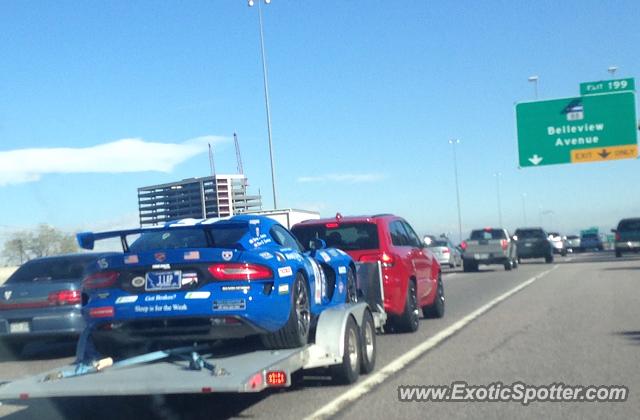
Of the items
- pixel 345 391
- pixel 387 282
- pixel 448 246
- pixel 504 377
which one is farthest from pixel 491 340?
pixel 448 246

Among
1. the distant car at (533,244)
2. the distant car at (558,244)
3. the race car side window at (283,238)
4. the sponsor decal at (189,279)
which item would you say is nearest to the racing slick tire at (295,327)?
the race car side window at (283,238)

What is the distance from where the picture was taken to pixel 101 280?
324 inches

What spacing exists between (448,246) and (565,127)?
26.2 ft

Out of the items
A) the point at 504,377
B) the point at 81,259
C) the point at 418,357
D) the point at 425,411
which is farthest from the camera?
the point at 81,259

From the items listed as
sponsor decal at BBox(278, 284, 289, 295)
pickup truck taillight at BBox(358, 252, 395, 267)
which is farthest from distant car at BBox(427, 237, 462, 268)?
sponsor decal at BBox(278, 284, 289, 295)

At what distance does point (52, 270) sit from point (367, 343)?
5.70m

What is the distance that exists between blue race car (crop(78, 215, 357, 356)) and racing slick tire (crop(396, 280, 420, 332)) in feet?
16.0

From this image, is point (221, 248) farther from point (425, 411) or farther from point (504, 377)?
point (504, 377)

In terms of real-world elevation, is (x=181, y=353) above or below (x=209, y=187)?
below

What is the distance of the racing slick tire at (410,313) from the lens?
13377mm

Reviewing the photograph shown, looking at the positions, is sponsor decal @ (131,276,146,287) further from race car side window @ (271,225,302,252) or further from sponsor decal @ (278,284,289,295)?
race car side window @ (271,225,302,252)

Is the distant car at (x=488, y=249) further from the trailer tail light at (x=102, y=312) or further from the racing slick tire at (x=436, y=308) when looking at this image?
the trailer tail light at (x=102, y=312)

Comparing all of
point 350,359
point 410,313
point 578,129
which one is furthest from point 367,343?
point 578,129

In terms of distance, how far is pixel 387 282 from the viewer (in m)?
12.9
